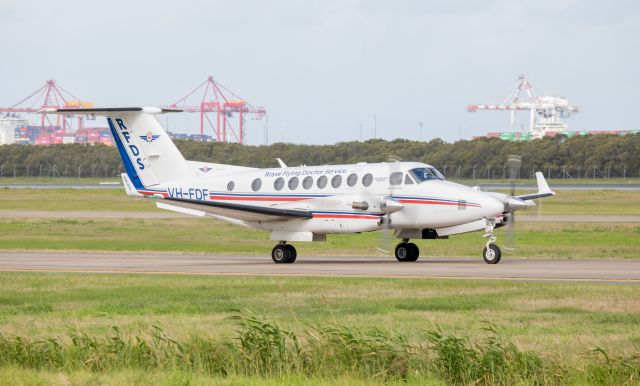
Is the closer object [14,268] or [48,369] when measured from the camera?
[48,369]

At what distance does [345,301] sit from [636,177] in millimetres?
98217

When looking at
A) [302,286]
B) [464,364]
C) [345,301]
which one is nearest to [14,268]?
[302,286]

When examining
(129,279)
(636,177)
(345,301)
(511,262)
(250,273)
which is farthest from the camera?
(636,177)

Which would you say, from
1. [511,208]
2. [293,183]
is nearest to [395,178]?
[293,183]

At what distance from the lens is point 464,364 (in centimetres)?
1489

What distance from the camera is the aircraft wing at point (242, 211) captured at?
34844 mm

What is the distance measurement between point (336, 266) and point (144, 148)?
9.05 metres

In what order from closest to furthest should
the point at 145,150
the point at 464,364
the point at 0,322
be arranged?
the point at 464,364 → the point at 0,322 → the point at 145,150

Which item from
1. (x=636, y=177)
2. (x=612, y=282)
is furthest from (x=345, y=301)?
(x=636, y=177)

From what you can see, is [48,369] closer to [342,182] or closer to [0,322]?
Answer: [0,322]

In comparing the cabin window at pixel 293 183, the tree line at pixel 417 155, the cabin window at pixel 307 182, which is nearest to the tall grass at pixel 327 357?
the cabin window at pixel 307 182

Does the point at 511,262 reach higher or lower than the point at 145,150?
lower

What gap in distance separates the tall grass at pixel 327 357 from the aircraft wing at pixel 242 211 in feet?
59.2

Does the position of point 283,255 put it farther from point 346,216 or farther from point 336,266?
point 336,266
